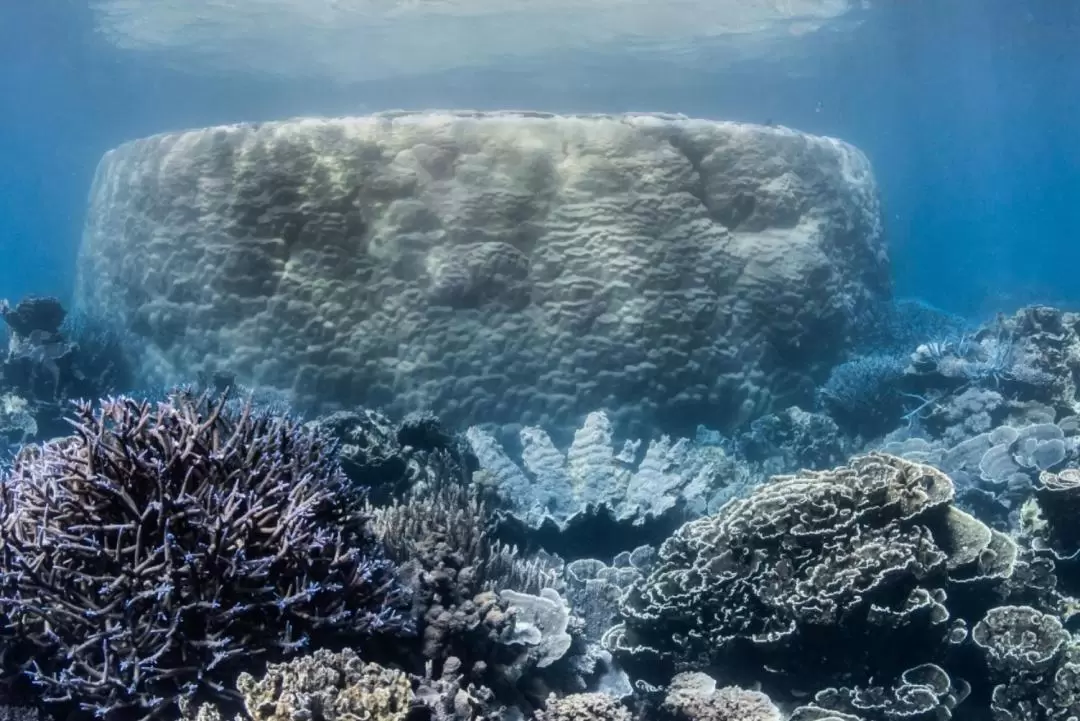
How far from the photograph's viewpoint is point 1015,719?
4.51 m

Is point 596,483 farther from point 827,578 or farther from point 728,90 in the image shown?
point 728,90

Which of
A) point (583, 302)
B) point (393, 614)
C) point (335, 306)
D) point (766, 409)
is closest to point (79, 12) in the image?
point (335, 306)

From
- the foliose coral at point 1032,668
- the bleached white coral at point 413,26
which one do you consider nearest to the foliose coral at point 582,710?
the foliose coral at point 1032,668

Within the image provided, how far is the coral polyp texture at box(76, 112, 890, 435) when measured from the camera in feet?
31.7

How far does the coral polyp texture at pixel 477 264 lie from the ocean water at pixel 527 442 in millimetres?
45

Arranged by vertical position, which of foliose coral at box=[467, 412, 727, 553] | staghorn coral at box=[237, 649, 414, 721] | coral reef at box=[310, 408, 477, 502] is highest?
staghorn coral at box=[237, 649, 414, 721]

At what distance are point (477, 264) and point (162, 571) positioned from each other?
698 centimetres

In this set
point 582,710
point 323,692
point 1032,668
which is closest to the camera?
point 323,692

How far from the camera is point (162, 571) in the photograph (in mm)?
3045

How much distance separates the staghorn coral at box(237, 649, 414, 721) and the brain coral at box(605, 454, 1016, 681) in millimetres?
2423

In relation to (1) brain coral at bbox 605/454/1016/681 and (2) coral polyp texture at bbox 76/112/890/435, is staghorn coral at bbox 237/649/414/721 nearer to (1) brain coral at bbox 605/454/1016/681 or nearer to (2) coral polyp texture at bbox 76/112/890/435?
(1) brain coral at bbox 605/454/1016/681

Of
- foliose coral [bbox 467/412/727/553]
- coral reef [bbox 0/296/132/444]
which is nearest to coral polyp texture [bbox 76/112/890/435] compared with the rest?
foliose coral [bbox 467/412/727/553]

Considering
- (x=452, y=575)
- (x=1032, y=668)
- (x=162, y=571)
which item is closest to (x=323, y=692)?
(x=162, y=571)

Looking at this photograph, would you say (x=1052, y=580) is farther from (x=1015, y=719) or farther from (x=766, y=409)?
(x=766, y=409)
